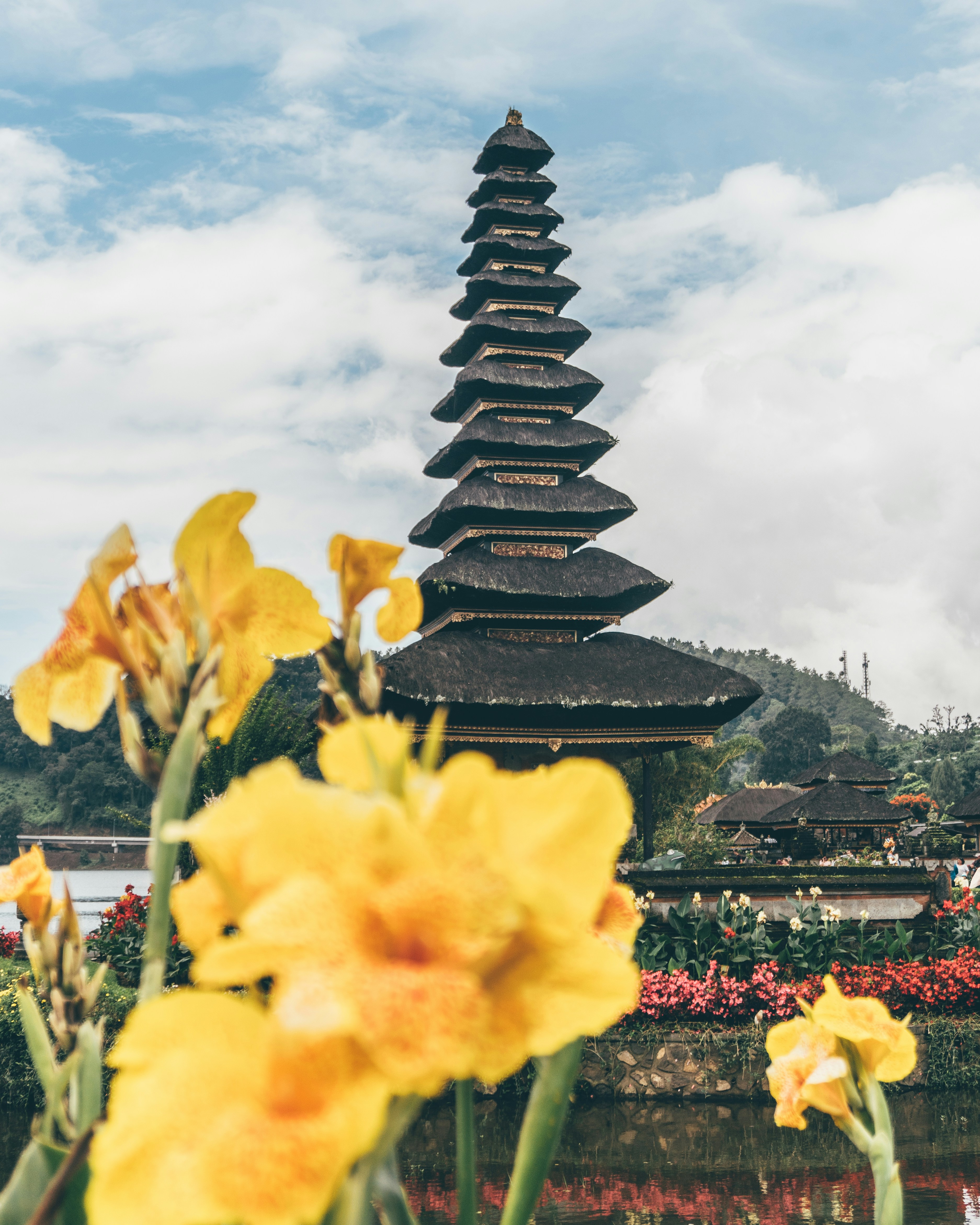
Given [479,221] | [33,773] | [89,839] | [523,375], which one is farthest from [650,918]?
[33,773]

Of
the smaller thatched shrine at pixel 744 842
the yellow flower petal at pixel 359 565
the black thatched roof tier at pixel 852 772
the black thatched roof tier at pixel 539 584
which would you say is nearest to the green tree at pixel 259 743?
the black thatched roof tier at pixel 539 584

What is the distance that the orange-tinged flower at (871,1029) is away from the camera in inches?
35.7

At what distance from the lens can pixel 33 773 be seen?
56.6 meters

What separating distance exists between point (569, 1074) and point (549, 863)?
0.26 metres

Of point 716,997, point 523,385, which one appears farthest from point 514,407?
point 716,997

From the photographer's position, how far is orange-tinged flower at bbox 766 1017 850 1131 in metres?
0.93

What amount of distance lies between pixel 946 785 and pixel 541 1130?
56.8 m

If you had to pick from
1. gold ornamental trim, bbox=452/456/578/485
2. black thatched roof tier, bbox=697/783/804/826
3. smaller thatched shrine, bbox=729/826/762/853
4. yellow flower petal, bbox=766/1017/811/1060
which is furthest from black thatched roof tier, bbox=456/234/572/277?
black thatched roof tier, bbox=697/783/804/826

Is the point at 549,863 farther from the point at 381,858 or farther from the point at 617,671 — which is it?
the point at 617,671

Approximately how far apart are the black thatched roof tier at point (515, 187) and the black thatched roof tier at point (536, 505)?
5452mm

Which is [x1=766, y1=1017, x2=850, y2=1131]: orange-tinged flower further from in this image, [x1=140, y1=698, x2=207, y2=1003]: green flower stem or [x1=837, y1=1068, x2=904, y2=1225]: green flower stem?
[x1=140, y1=698, x2=207, y2=1003]: green flower stem

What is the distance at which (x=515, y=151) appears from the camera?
1745 centimetres

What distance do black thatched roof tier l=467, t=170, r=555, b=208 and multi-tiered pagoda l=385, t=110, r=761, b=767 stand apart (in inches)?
1.2

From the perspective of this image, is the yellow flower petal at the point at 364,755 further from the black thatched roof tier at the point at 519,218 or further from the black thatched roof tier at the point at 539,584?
the black thatched roof tier at the point at 519,218
